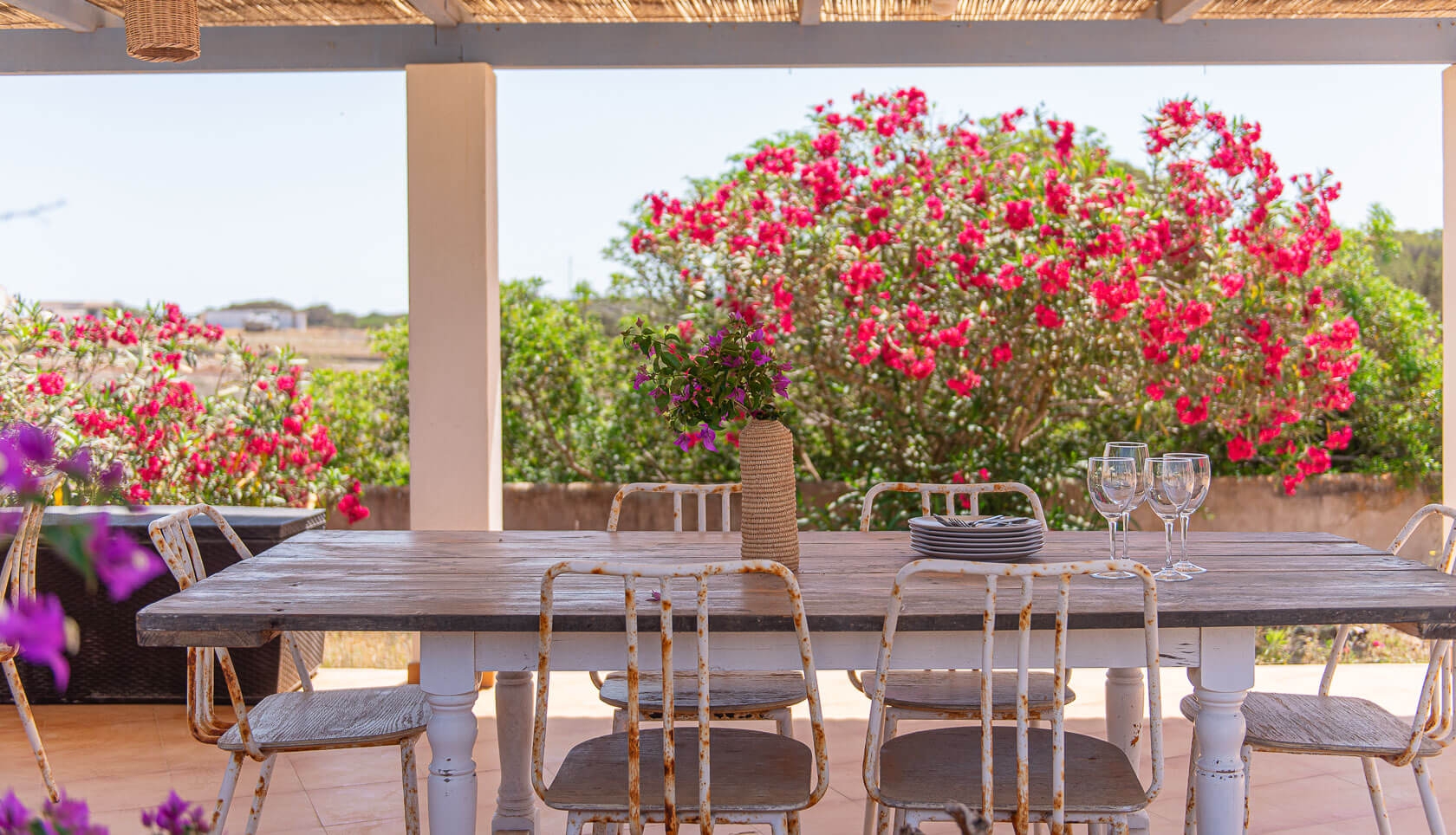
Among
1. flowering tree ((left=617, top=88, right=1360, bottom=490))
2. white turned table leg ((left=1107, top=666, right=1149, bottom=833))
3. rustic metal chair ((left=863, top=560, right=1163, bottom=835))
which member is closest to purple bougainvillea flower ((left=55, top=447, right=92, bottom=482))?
rustic metal chair ((left=863, top=560, right=1163, bottom=835))

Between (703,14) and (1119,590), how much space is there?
260cm

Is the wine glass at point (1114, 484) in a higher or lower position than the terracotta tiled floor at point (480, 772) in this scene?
higher

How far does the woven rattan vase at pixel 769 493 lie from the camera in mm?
2234

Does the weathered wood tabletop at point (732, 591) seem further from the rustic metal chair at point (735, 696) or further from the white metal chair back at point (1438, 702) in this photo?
the rustic metal chair at point (735, 696)

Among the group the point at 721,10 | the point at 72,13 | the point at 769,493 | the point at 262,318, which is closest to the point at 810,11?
the point at 721,10

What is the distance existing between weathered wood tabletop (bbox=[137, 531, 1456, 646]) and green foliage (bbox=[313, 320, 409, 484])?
3.36 metres

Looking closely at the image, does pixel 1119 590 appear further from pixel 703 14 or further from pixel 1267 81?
pixel 1267 81

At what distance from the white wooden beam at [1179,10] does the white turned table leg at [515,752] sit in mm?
2832

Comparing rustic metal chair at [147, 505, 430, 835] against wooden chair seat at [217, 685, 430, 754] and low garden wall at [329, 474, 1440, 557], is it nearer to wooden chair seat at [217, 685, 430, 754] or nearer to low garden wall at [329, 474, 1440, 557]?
wooden chair seat at [217, 685, 430, 754]

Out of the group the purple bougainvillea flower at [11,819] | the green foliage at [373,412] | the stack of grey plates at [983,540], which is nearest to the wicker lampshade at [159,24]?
the stack of grey plates at [983,540]

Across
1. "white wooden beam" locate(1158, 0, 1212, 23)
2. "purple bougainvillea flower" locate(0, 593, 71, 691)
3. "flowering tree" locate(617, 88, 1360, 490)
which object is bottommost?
"purple bougainvillea flower" locate(0, 593, 71, 691)

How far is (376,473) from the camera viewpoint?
19.4 ft

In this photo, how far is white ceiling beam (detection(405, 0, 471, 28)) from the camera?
146 inches

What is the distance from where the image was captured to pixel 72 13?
3.89 meters
